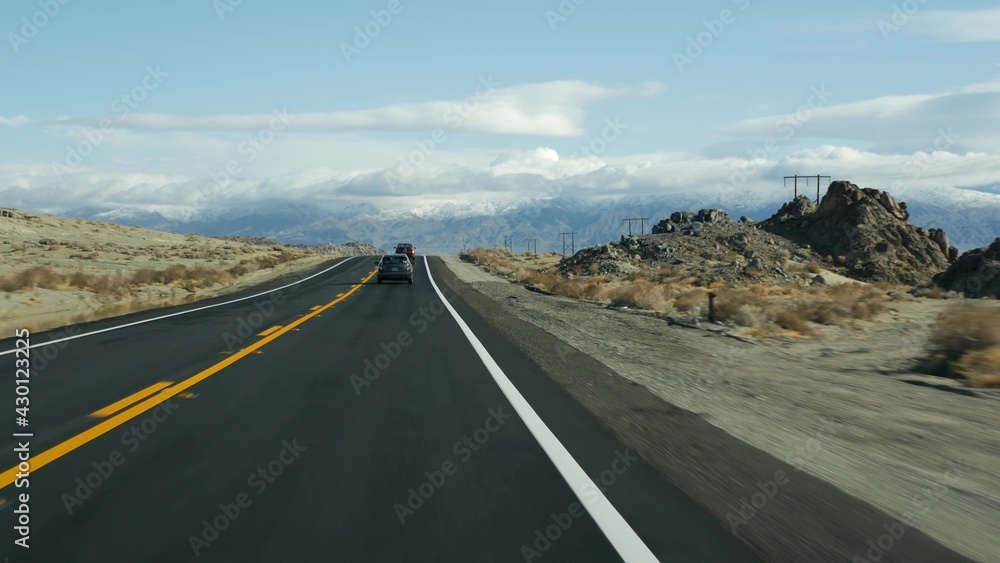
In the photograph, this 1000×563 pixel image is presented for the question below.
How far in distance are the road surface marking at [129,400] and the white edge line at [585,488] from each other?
4.05 metres

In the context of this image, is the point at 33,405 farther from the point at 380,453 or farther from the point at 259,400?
the point at 380,453

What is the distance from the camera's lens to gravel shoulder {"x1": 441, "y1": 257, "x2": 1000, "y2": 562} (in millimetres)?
4598

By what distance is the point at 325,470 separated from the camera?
555 cm

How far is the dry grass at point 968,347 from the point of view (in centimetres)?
1095

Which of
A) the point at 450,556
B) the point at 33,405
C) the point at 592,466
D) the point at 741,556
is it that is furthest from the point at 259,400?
the point at 741,556

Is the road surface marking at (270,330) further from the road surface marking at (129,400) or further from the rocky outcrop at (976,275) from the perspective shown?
the rocky outcrop at (976,275)

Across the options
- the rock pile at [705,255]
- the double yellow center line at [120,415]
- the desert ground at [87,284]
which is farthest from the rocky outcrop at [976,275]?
the double yellow center line at [120,415]

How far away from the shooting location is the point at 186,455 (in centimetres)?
594

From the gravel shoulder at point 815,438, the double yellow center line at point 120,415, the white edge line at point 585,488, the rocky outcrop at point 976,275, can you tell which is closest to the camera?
the white edge line at point 585,488

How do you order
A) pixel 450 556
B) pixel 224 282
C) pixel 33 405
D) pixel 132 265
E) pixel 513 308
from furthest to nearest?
pixel 132 265 < pixel 224 282 < pixel 513 308 < pixel 33 405 < pixel 450 556

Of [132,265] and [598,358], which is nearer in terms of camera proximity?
[598,358]

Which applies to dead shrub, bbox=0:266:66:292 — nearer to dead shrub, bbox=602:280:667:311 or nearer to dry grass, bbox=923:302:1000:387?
dead shrub, bbox=602:280:667:311

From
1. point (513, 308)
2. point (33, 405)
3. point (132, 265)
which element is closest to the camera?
point (33, 405)

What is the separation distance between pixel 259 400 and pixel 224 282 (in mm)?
34247
